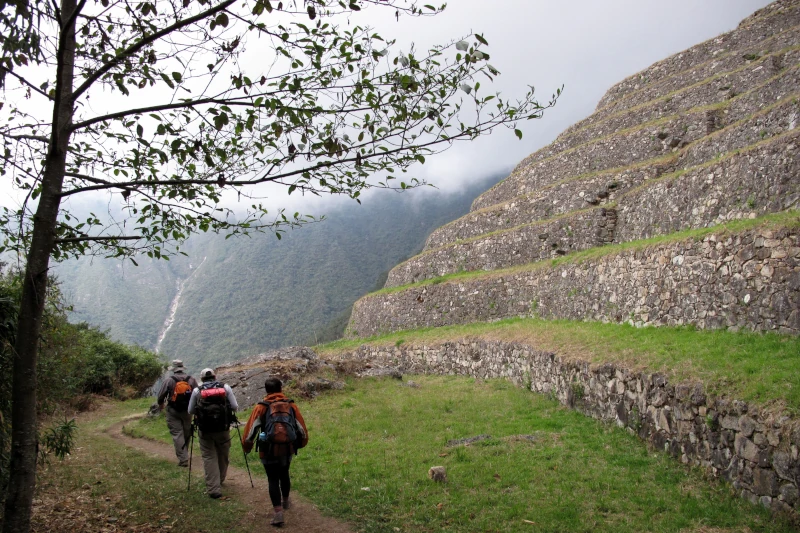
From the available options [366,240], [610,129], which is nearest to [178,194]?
[610,129]

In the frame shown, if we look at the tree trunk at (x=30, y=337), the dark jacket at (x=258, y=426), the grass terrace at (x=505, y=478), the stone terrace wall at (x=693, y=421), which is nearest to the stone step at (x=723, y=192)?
the stone terrace wall at (x=693, y=421)

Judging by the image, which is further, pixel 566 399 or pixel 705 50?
pixel 705 50

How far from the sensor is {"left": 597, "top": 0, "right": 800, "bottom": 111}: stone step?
63.1 feet

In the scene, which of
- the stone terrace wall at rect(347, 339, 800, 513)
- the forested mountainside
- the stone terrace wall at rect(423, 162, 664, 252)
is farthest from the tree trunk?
the forested mountainside

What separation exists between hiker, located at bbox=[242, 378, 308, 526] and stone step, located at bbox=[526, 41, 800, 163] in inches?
624

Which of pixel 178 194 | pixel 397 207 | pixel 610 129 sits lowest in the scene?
pixel 178 194

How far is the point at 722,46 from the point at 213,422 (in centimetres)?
2358

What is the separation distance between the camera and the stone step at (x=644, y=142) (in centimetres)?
1391

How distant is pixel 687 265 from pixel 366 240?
215 feet

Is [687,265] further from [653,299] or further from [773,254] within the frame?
[773,254]

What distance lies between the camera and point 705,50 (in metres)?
21.2

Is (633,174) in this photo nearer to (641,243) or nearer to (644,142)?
(644,142)

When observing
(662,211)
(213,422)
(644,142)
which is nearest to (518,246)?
(644,142)

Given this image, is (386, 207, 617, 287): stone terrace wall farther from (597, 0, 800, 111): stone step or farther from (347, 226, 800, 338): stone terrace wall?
(597, 0, 800, 111): stone step
